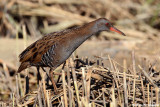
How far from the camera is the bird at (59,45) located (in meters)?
3.53

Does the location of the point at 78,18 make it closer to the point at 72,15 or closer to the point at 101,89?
the point at 72,15

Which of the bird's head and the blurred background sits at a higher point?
the blurred background

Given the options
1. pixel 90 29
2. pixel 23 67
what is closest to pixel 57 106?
pixel 23 67

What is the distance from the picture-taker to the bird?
3.53 metres

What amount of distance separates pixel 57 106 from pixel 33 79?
78.2 inches

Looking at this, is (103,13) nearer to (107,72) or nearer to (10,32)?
(10,32)

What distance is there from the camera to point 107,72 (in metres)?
3.33

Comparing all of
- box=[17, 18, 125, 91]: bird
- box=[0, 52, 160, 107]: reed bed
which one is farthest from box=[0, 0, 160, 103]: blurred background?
box=[0, 52, 160, 107]: reed bed

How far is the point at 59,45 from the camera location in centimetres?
357

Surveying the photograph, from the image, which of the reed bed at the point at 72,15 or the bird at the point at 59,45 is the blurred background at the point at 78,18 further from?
the bird at the point at 59,45

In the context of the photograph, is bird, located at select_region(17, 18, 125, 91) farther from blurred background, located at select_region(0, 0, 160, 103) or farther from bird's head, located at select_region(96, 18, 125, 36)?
blurred background, located at select_region(0, 0, 160, 103)

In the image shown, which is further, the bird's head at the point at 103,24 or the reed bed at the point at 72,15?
the reed bed at the point at 72,15

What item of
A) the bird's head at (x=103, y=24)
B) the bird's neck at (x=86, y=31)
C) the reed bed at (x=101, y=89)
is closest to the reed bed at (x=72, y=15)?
the bird's head at (x=103, y=24)

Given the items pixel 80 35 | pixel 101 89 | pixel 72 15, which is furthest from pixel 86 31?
pixel 72 15
